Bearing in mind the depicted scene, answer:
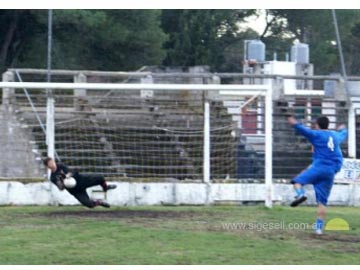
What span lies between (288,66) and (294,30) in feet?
79.2

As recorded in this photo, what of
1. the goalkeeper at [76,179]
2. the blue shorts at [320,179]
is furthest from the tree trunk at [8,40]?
the blue shorts at [320,179]

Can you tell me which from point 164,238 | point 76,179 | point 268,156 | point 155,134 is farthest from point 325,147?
point 155,134

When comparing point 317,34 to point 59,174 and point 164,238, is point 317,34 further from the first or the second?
point 164,238

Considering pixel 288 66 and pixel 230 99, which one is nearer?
pixel 230 99

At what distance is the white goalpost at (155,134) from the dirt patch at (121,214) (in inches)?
117

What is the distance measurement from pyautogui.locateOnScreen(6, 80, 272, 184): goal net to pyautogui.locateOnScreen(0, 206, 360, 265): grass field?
3.21 metres

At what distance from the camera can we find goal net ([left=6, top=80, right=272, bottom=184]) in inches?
858

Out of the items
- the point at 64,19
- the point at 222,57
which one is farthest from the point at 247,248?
the point at 222,57

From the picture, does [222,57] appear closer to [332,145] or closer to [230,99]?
[230,99]

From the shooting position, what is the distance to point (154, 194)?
20.8 metres

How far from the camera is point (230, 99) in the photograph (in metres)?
23.0

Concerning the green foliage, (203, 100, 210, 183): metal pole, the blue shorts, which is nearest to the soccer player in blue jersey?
the blue shorts

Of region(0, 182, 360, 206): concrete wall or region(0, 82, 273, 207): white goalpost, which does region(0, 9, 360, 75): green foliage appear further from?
region(0, 182, 360, 206): concrete wall

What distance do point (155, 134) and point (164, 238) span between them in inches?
326
